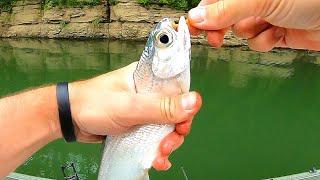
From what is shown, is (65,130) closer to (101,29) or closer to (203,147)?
(203,147)

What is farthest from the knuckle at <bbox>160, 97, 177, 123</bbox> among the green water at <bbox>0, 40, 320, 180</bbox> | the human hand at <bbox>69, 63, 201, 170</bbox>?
the green water at <bbox>0, 40, 320, 180</bbox>

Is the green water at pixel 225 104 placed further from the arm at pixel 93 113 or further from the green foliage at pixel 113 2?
the green foliage at pixel 113 2

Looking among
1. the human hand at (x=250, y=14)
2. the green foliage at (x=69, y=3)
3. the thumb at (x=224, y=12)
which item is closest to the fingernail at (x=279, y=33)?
the human hand at (x=250, y=14)

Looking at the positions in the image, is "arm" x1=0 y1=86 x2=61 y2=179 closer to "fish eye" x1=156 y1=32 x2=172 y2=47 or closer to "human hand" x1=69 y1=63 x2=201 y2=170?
"human hand" x1=69 y1=63 x2=201 y2=170

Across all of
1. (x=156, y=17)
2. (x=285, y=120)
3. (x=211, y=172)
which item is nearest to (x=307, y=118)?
(x=285, y=120)

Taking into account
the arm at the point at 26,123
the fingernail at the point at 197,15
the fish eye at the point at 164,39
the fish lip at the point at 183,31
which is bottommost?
the arm at the point at 26,123

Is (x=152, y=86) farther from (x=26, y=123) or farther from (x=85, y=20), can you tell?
(x=85, y=20)
